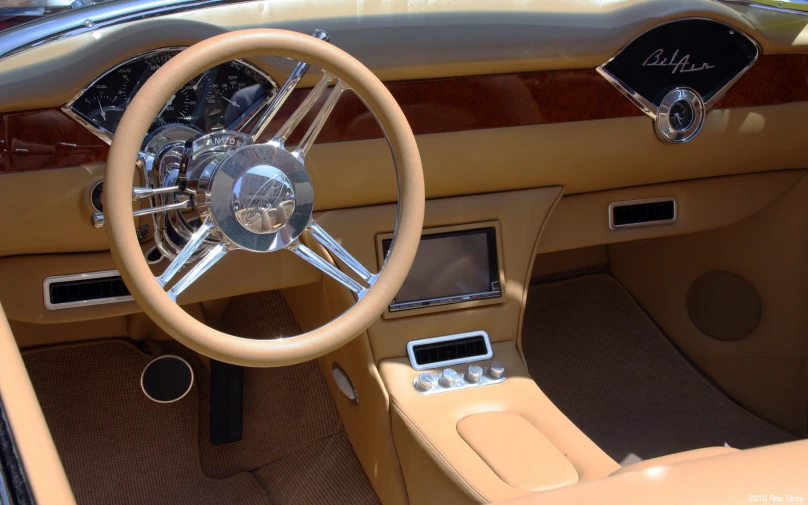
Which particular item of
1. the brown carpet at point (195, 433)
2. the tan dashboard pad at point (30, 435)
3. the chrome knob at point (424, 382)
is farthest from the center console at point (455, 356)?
the tan dashboard pad at point (30, 435)

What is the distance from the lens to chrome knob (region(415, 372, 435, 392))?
188 centimetres

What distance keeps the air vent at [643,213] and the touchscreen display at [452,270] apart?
0.42 m

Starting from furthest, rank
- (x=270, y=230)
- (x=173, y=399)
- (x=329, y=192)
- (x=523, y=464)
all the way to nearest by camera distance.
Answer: (x=173, y=399)
(x=329, y=192)
(x=523, y=464)
(x=270, y=230)

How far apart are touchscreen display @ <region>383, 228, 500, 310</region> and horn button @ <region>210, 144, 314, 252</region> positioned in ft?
2.19

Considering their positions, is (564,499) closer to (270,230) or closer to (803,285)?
(270,230)

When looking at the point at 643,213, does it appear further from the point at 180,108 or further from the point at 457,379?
the point at 180,108

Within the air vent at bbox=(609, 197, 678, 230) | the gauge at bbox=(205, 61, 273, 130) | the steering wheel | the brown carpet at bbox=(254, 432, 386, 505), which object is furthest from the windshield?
the air vent at bbox=(609, 197, 678, 230)

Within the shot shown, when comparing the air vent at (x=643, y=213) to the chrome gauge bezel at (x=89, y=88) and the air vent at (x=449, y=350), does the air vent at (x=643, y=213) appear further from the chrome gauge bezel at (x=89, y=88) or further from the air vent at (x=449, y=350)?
the chrome gauge bezel at (x=89, y=88)

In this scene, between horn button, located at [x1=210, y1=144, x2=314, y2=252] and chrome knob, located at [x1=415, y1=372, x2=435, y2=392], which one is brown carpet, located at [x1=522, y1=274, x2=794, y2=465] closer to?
chrome knob, located at [x1=415, y1=372, x2=435, y2=392]

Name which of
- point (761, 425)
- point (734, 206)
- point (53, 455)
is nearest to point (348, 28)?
point (53, 455)

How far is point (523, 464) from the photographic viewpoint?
1.60 metres

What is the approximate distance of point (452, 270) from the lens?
2016 millimetres

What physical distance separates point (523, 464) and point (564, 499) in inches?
31.9

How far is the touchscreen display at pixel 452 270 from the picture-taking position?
6.49 feet
